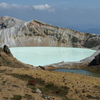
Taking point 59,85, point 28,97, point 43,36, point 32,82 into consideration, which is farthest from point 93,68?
point 43,36

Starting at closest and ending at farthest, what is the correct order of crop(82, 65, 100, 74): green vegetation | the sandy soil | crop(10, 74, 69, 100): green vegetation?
the sandy soil, crop(10, 74, 69, 100): green vegetation, crop(82, 65, 100, 74): green vegetation

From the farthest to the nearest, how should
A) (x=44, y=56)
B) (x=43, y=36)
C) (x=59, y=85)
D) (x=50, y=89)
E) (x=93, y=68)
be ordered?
1. (x=43, y=36)
2. (x=44, y=56)
3. (x=93, y=68)
4. (x=59, y=85)
5. (x=50, y=89)

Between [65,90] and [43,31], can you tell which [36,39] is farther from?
[65,90]

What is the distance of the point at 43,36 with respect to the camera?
251 ft

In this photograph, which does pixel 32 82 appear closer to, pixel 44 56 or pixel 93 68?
pixel 93 68

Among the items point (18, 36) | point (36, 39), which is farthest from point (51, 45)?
point (18, 36)

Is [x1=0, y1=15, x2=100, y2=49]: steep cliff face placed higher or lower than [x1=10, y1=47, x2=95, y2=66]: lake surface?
higher

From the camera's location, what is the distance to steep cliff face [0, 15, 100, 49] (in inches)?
2842

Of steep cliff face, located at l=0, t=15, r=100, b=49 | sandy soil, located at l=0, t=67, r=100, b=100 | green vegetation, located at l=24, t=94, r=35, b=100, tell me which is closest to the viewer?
green vegetation, located at l=24, t=94, r=35, b=100

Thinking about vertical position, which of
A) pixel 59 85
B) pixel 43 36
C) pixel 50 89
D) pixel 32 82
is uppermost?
pixel 43 36

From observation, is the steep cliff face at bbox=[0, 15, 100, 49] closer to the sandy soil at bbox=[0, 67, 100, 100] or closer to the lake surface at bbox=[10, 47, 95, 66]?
the lake surface at bbox=[10, 47, 95, 66]

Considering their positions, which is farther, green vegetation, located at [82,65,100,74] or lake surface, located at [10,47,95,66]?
lake surface, located at [10,47,95,66]

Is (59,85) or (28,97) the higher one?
(59,85)

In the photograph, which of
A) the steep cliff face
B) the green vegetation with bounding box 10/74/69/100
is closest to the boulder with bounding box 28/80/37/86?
the green vegetation with bounding box 10/74/69/100
